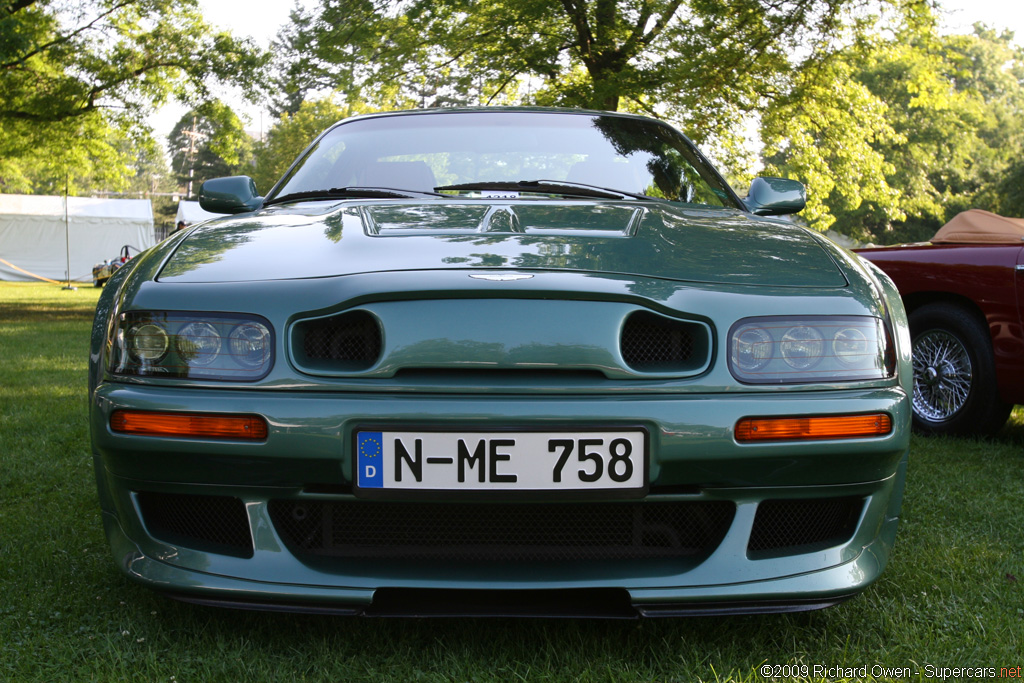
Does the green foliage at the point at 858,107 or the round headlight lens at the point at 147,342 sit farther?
the green foliage at the point at 858,107

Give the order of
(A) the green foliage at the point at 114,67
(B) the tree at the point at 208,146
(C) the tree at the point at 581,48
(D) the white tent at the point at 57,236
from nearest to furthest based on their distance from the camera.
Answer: (C) the tree at the point at 581,48
(A) the green foliage at the point at 114,67
(B) the tree at the point at 208,146
(D) the white tent at the point at 57,236

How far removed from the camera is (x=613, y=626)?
2.04m

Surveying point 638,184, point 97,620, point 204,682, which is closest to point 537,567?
point 204,682

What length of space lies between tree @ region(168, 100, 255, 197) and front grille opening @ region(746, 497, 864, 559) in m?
6.63

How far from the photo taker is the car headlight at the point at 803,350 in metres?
1.73

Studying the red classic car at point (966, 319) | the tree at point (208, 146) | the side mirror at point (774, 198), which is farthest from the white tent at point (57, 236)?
the side mirror at point (774, 198)

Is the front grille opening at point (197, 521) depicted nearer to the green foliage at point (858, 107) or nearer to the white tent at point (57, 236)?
the green foliage at point (858, 107)

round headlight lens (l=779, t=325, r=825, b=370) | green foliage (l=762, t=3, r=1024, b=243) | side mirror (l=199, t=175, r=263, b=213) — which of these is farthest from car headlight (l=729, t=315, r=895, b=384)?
green foliage (l=762, t=3, r=1024, b=243)

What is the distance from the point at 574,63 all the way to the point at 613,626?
9.38 metres

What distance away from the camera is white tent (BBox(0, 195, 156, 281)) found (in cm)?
2588

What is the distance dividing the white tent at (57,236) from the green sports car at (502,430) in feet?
88.6

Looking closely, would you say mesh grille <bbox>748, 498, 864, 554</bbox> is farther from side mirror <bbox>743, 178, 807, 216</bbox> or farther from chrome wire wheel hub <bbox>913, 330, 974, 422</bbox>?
chrome wire wheel hub <bbox>913, 330, 974, 422</bbox>

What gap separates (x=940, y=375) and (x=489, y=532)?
3535 millimetres

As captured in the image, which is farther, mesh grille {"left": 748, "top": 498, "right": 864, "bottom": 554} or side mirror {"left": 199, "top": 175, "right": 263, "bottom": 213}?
side mirror {"left": 199, "top": 175, "right": 263, "bottom": 213}
